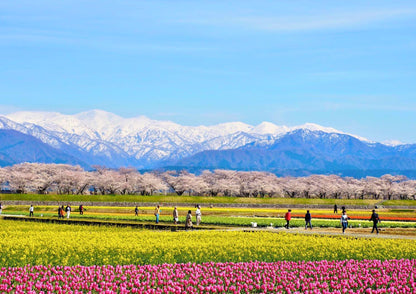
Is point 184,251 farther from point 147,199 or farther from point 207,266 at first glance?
point 147,199

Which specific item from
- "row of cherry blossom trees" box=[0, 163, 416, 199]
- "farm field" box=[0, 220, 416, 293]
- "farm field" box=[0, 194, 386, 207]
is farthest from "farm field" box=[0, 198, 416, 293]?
"row of cherry blossom trees" box=[0, 163, 416, 199]

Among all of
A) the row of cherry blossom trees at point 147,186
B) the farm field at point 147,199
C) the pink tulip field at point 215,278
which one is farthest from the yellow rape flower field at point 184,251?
the row of cherry blossom trees at point 147,186

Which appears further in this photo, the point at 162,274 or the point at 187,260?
the point at 187,260

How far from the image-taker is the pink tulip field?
18.4 meters

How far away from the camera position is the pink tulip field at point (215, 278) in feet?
60.4

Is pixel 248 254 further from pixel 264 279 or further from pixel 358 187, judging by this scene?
pixel 358 187

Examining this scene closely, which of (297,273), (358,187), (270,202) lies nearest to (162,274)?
(297,273)

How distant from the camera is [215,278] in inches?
801

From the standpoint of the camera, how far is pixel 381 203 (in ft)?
400

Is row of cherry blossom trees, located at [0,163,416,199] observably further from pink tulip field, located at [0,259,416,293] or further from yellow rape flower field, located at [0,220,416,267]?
pink tulip field, located at [0,259,416,293]

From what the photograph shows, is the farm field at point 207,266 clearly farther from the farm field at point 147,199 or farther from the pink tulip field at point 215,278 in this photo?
the farm field at point 147,199

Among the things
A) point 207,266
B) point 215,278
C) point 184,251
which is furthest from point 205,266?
point 184,251

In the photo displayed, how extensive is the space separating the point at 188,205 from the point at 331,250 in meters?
75.5

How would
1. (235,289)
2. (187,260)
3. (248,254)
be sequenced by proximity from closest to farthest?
1. (235,289)
2. (187,260)
3. (248,254)
